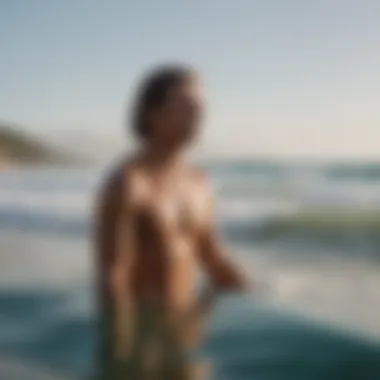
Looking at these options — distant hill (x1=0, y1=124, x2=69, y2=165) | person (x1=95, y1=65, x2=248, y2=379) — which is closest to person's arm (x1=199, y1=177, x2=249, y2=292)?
person (x1=95, y1=65, x2=248, y2=379)

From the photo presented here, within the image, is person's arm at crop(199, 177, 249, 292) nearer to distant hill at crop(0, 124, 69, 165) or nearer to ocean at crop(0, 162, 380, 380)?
ocean at crop(0, 162, 380, 380)

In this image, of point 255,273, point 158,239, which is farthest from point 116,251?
point 255,273

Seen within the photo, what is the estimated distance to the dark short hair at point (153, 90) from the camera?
868mm

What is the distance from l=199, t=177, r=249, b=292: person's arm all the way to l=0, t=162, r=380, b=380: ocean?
0.01m

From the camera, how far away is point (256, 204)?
905mm

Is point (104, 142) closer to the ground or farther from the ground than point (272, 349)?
farther from the ground

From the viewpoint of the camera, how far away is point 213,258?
2.89ft

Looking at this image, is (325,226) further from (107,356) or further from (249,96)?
(107,356)

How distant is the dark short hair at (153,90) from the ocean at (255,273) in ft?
0.22

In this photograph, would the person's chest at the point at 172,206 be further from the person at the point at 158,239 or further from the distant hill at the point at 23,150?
the distant hill at the point at 23,150

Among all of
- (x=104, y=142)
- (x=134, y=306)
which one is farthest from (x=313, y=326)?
(x=104, y=142)

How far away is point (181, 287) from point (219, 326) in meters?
0.06

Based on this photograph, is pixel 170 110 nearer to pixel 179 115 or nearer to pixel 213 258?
pixel 179 115

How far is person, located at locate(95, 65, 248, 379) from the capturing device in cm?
85
